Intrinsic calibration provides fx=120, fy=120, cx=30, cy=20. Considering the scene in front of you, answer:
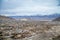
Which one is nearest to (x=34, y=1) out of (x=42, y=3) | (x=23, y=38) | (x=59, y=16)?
(x=42, y=3)

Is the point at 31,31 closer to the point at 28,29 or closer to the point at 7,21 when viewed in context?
the point at 28,29

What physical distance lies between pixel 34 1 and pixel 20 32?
2.69 feet

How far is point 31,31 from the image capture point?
2.79m

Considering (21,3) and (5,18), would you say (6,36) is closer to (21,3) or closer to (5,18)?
(5,18)

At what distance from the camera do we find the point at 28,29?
2803 mm

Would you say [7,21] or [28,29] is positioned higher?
[7,21]

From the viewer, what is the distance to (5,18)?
2898mm

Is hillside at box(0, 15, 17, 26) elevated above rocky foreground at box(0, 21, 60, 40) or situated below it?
above

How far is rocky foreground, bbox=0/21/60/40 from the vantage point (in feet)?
8.95

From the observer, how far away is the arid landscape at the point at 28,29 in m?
2.73

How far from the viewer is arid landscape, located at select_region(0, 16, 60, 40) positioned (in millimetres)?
2732

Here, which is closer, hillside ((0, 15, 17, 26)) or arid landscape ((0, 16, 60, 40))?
arid landscape ((0, 16, 60, 40))

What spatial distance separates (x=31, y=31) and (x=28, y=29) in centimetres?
8

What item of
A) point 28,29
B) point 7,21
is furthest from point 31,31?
point 7,21
